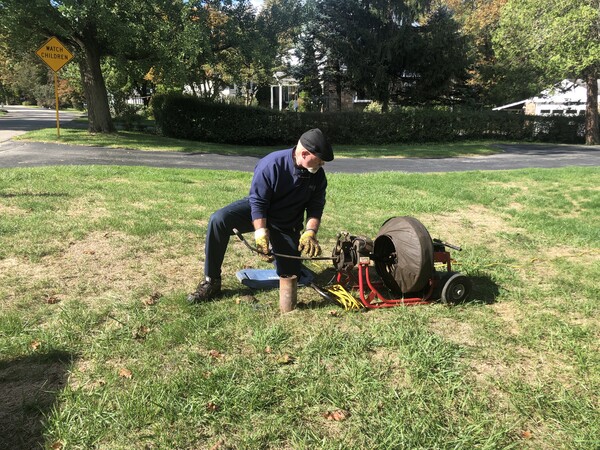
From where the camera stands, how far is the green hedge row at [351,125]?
21.0m

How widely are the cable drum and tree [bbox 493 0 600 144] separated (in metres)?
22.7

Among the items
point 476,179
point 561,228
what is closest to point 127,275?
point 561,228

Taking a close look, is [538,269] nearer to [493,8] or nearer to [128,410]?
[128,410]

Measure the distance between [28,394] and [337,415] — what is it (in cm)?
178

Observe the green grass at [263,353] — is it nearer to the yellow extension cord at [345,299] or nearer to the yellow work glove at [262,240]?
the yellow extension cord at [345,299]

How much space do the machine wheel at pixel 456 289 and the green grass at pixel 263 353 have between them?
10cm

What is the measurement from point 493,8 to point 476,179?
1565 inches

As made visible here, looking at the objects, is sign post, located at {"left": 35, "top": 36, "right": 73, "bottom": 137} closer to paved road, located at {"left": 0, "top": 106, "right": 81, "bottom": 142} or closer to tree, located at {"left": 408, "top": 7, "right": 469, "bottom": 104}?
paved road, located at {"left": 0, "top": 106, "right": 81, "bottom": 142}

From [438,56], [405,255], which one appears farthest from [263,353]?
[438,56]

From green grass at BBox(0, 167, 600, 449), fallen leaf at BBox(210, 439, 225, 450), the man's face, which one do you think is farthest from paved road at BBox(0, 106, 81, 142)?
fallen leaf at BBox(210, 439, 225, 450)

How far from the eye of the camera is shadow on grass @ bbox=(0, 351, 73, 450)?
7.55ft

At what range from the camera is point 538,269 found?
202 inches

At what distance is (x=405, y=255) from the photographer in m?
3.82

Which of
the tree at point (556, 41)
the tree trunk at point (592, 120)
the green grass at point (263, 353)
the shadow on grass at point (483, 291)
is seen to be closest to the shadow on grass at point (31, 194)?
the green grass at point (263, 353)
